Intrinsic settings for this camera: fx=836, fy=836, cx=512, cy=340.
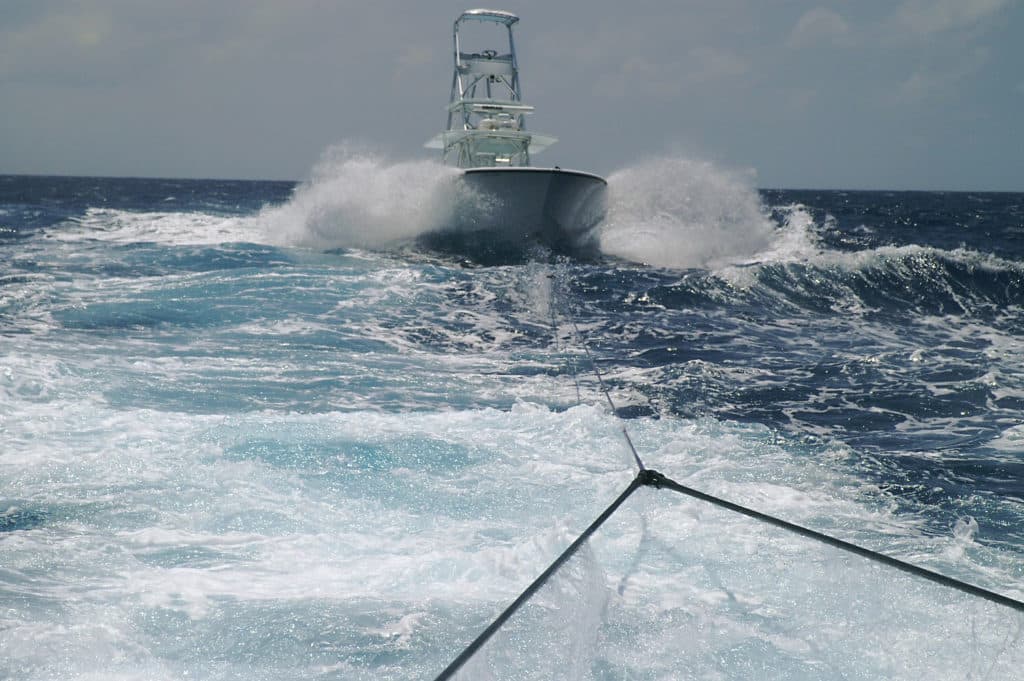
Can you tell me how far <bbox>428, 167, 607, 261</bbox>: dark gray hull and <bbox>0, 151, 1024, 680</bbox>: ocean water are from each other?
478 cm

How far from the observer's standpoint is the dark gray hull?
17.1m

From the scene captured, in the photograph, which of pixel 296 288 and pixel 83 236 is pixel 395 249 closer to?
pixel 296 288

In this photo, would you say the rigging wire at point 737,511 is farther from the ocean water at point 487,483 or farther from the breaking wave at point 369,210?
the breaking wave at point 369,210

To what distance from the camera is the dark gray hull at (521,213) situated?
17062mm

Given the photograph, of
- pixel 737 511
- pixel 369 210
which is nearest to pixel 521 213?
pixel 369 210

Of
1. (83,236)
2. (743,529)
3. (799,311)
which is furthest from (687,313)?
(83,236)

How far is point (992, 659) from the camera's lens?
2.94m

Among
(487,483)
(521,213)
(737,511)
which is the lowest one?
(487,483)

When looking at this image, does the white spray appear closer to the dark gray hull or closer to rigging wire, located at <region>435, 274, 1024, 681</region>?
the dark gray hull

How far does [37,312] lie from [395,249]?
9.83 meters

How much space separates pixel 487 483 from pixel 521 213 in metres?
12.9

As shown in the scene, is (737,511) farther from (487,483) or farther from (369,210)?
(369,210)

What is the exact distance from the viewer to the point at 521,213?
1744 centimetres

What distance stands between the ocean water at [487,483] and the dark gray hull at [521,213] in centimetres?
478
